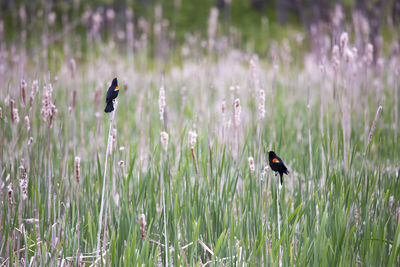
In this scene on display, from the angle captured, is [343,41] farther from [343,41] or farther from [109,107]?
[109,107]

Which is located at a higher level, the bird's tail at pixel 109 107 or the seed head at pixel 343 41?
the seed head at pixel 343 41

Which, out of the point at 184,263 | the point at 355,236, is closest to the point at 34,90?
the point at 184,263

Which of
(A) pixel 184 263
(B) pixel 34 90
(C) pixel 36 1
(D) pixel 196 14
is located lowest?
(A) pixel 184 263

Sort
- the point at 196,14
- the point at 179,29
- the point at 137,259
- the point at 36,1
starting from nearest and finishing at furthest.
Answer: the point at 137,259
the point at 36,1
the point at 179,29
the point at 196,14

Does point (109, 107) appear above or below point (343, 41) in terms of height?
below

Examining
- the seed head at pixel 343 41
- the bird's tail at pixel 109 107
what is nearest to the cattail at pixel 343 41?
the seed head at pixel 343 41

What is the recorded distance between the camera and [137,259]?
1526 mm

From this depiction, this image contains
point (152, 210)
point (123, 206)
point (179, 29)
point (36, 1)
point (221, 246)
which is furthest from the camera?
point (179, 29)

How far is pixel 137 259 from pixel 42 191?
903mm

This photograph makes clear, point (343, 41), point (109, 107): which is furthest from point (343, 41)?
point (109, 107)

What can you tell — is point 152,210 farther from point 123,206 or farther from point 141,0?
point 141,0

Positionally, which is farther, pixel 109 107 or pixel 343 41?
pixel 343 41

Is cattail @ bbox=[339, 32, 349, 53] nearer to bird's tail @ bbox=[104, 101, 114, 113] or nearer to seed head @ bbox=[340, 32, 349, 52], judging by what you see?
seed head @ bbox=[340, 32, 349, 52]

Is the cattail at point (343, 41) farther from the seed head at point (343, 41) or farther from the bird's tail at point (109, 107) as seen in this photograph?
the bird's tail at point (109, 107)
